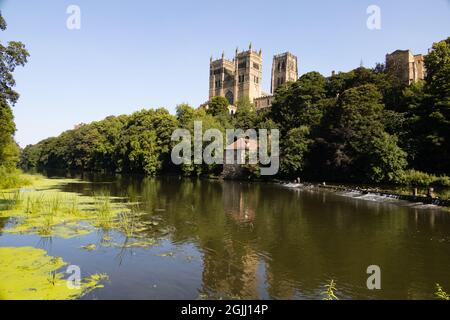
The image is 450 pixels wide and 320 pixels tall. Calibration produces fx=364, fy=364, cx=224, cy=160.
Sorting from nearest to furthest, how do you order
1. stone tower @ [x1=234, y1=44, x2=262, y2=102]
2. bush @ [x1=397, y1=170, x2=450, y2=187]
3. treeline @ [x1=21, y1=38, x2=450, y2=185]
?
1. bush @ [x1=397, y1=170, x2=450, y2=187]
2. treeline @ [x1=21, y1=38, x2=450, y2=185]
3. stone tower @ [x1=234, y1=44, x2=262, y2=102]

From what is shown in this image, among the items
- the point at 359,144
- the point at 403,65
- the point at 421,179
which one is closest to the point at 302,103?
the point at 359,144

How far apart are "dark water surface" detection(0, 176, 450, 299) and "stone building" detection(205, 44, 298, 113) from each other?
4158 inches

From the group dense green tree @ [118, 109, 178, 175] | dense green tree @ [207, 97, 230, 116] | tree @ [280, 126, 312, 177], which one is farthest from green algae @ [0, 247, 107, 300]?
dense green tree @ [207, 97, 230, 116]

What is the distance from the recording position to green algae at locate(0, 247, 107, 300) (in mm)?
8492

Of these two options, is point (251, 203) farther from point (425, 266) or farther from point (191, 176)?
point (191, 176)

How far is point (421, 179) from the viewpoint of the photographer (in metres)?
37.1

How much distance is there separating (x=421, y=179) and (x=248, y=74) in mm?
95681

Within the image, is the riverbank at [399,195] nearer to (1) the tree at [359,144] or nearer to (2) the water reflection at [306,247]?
(2) the water reflection at [306,247]

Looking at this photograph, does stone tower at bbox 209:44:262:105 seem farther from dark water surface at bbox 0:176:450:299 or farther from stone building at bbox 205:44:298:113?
dark water surface at bbox 0:176:450:299

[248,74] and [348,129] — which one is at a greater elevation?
A: [248,74]

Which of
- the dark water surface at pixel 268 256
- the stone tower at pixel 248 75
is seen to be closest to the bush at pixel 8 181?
the dark water surface at pixel 268 256

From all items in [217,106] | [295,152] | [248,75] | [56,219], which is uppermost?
[248,75]

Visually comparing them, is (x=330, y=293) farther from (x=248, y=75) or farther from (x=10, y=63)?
(x=248, y=75)
